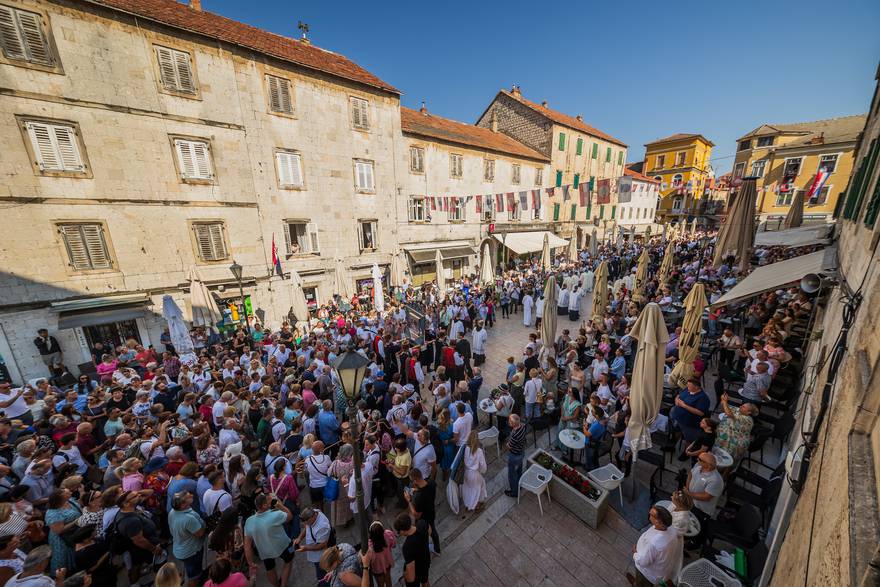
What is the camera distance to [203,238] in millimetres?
13828

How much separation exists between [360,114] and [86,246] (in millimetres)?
12761

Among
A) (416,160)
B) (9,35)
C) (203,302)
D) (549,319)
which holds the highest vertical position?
(9,35)

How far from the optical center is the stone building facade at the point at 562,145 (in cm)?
2753

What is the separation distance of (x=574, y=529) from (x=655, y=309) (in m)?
3.86

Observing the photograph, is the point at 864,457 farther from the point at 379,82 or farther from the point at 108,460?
the point at 379,82

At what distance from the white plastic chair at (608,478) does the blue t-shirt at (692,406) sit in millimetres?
1530

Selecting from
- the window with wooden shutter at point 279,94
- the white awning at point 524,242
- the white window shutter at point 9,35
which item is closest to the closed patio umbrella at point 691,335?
the white awning at point 524,242

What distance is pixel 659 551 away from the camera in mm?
3783

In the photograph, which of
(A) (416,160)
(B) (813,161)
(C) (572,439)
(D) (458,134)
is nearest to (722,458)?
(C) (572,439)

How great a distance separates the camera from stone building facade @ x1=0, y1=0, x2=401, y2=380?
34.8 feet

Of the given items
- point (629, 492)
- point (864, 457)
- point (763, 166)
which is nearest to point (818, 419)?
point (864, 457)

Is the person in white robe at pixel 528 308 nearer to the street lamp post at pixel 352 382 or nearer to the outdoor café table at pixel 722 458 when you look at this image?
the outdoor café table at pixel 722 458

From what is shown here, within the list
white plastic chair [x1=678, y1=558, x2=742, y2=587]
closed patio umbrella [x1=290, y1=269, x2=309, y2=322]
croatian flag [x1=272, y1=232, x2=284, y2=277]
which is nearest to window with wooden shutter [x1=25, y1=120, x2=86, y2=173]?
croatian flag [x1=272, y1=232, x2=284, y2=277]

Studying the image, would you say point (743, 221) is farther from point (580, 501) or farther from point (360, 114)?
point (360, 114)
